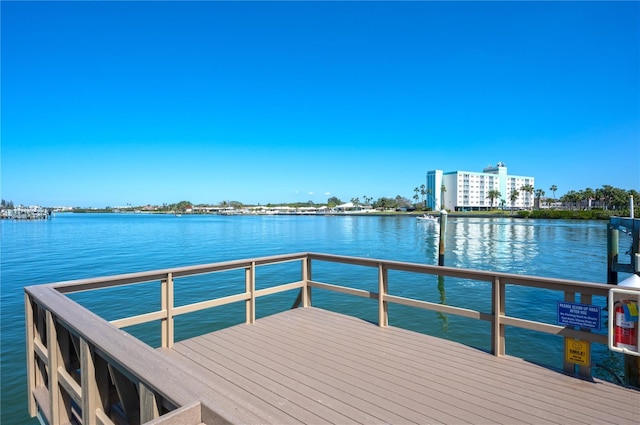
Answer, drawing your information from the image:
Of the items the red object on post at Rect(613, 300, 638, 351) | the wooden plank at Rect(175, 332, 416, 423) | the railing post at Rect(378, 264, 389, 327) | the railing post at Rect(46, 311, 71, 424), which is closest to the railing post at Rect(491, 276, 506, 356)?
the red object on post at Rect(613, 300, 638, 351)

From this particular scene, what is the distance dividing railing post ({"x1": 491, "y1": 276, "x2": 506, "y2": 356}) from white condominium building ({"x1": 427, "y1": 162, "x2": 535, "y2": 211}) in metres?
129

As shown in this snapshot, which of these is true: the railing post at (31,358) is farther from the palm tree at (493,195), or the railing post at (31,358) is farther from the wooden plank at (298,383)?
the palm tree at (493,195)

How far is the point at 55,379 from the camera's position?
2658 millimetres

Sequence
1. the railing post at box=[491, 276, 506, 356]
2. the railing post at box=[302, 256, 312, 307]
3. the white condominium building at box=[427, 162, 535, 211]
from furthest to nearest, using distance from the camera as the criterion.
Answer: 1. the white condominium building at box=[427, 162, 535, 211]
2. the railing post at box=[302, 256, 312, 307]
3. the railing post at box=[491, 276, 506, 356]

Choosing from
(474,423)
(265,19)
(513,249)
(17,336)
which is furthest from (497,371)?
(513,249)

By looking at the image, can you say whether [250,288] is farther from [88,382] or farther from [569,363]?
[569,363]

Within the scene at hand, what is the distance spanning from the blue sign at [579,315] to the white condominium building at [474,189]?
129055 millimetres

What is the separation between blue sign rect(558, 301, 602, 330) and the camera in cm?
328

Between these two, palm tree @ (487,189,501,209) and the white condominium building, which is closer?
palm tree @ (487,189,501,209)

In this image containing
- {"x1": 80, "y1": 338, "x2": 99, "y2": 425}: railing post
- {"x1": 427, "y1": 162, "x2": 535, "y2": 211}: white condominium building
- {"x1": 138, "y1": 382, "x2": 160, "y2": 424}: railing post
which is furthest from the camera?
{"x1": 427, "y1": 162, "x2": 535, "y2": 211}: white condominium building

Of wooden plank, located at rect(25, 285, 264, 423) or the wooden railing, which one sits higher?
wooden plank, located at rect(25, 285, 264, 423)

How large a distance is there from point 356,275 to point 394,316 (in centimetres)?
602

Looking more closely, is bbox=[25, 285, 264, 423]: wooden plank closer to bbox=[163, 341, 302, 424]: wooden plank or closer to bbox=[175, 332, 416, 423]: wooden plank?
bbox=[163, 341, 302, 424]: wooden plank

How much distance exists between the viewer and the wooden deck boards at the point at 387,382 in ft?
9.25
